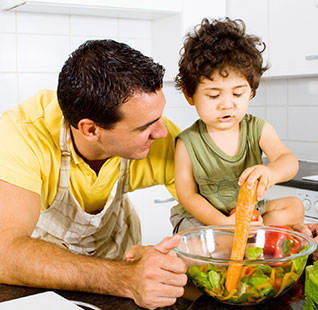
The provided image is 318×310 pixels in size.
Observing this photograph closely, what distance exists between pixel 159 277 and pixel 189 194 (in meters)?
0.60

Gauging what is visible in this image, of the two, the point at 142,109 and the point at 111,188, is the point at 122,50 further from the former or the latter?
the point at 111,188

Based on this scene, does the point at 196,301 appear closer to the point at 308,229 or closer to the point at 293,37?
the point at 308,229

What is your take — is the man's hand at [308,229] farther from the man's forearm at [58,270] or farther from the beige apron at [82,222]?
the beige apron at [82,222]

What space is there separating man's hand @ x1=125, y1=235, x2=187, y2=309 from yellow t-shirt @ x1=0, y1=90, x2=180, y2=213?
0.48 metres

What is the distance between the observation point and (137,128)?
139 centimetres

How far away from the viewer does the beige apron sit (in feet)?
5.10

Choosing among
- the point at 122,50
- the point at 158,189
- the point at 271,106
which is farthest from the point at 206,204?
the point at 271,106

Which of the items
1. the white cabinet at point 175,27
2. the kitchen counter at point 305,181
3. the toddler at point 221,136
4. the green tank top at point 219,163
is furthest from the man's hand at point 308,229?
the white cabinet at point 175,27

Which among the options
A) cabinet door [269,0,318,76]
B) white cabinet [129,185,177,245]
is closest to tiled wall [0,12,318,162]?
cabinet door [269,0,318,76]

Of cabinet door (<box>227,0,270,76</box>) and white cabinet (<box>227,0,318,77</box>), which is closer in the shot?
white cabinet (<box>227,0,318,77</box>)

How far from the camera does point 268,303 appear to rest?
0.92m

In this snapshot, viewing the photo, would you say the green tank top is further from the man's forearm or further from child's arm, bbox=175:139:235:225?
the man's forearm

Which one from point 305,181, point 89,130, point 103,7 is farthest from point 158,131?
point 103,7

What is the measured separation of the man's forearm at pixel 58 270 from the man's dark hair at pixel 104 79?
0.39 metres
